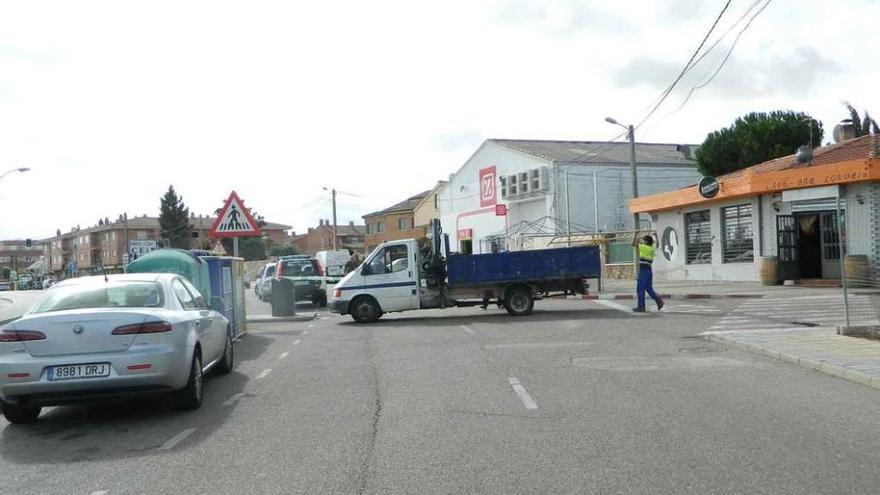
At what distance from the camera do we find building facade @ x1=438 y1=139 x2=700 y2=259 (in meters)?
46.1

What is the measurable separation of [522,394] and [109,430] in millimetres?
4259

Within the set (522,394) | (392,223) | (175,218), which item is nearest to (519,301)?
(522,394)

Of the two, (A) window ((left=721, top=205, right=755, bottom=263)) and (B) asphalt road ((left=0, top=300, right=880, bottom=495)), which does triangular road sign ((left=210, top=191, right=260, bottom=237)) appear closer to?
(B) asphalt road ((left=0, top=300, right=880, bottom=495))

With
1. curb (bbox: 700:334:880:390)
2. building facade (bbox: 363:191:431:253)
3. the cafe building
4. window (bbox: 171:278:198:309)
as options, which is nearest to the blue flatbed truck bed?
the cafe building

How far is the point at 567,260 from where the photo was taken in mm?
19031

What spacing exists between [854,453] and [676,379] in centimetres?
347

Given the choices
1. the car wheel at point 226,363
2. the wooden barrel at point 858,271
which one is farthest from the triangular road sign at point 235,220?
the wooden barrel at point 858,271

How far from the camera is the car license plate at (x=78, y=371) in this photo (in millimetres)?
7305

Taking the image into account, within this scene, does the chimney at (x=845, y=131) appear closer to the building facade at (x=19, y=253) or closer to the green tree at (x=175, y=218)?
the green tree at (x=175, y=218)

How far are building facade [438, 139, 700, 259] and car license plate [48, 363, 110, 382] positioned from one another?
119 ft

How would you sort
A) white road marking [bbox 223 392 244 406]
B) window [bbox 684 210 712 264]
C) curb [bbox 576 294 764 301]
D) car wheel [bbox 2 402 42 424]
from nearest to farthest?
1. car wheel [bbox 2 402 42 424]
2. white road marking [bbox 223 392 244 406]
3. curb [bbox 576 294 764 301]
4. window [bbox 684 210 712 264]

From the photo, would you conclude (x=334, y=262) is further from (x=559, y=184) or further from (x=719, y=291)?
(x=719, y=291)

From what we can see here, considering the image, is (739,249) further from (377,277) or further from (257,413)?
(257,413)

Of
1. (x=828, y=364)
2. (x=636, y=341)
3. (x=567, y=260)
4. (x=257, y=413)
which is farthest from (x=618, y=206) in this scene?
(x=257, y=413)
